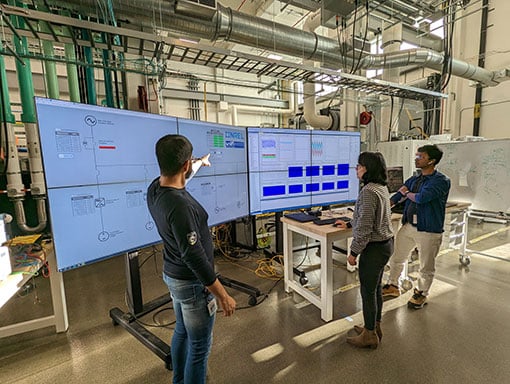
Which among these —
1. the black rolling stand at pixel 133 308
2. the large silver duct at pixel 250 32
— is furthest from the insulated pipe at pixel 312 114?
the black rolling stand at pixel 133 308

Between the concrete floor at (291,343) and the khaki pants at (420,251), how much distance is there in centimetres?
24

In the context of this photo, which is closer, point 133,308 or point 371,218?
point 371,218

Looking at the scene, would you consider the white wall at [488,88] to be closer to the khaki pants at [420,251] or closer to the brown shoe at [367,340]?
the khaki pants at [420,251]

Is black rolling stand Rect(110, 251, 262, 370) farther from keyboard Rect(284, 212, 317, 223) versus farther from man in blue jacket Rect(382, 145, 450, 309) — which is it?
man in blue jacket Rect(382, 145, 450, 309)

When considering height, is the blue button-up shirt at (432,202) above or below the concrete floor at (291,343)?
above

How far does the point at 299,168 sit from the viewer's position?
269cm

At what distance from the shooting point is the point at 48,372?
63.1 inches

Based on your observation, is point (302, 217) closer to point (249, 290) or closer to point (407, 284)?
point (249, 290)

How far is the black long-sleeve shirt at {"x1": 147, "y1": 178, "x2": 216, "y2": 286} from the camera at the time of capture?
976 mm

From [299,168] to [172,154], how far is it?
74.4 inches

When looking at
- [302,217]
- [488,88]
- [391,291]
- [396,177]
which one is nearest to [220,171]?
[302,217]

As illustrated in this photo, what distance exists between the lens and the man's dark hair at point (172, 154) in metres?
1.00

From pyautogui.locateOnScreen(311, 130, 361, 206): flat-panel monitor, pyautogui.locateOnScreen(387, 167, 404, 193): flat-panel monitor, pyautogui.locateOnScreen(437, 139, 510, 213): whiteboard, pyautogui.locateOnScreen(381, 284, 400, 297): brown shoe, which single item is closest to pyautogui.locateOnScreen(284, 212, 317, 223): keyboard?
pyautogui.locateOnScreen(311, 130, 361, 206): flat-panel monitor

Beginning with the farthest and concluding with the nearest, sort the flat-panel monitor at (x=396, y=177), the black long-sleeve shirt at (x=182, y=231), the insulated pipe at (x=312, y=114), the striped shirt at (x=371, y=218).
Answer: the insulated pipe at (x=312, y=114)
the flat-panel monitor at (x=396, y=177)
the striped shirt at (x=371, y=218)
the black long-sleeve shirt at (x=182, y=231)
